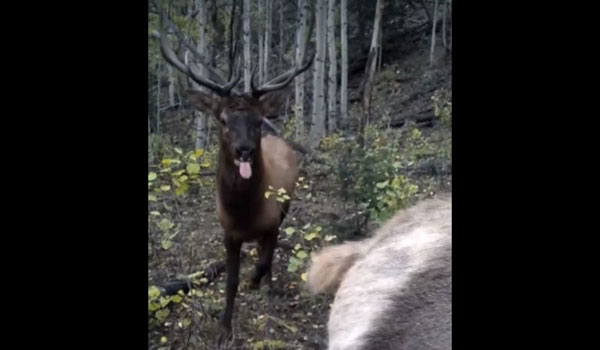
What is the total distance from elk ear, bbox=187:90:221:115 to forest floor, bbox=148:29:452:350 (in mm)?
886

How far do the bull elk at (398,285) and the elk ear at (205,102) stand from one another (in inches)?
143

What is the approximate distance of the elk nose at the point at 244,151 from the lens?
20.4ft

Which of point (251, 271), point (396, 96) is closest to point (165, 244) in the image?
point (251, 271)

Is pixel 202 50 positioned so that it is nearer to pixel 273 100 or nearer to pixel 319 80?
pixel 319 80

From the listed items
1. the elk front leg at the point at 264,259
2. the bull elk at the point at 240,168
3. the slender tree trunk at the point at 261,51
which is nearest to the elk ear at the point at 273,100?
the bull elk at the point at 240,168

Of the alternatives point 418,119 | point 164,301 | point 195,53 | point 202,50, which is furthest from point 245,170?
→ point 418,119

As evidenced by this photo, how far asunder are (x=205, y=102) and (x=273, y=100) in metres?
0.66

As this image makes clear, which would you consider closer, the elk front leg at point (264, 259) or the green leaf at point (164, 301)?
the green leaf at point (164, 301)

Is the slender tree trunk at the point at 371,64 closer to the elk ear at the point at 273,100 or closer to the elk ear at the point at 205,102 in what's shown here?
the elk ear at the point at 273,100

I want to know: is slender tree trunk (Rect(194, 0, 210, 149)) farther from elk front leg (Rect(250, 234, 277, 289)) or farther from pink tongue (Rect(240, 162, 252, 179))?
pink tongue (Rect(240, 162, 252, 179))

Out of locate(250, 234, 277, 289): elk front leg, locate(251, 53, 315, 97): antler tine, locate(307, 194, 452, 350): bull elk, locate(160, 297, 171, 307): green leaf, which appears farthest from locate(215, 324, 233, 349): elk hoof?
locate(307, 194, 452, 350): bull elk

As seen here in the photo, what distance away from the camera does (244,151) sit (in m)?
6.25
